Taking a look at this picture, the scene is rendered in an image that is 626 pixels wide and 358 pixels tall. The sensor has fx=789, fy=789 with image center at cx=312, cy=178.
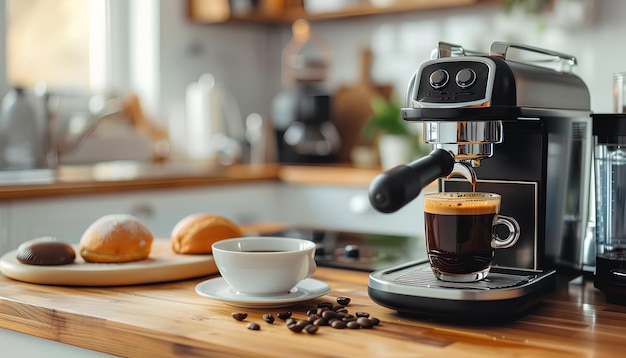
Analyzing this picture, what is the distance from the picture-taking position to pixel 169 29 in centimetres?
324

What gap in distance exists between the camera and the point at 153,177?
8.52 feet

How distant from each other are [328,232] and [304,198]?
4.60ft

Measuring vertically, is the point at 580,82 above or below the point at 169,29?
below

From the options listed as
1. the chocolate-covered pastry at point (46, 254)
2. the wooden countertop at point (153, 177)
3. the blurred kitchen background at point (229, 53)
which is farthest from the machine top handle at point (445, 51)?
the blurred kitchen background at point (229, 53)

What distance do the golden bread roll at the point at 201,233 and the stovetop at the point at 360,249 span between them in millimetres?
162

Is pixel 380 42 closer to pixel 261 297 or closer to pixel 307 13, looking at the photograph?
pixel 307 13

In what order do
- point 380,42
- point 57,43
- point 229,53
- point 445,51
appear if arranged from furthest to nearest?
point 229,53 → point 380,42 → point 57,43 → point 445,51

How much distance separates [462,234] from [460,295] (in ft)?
0.26

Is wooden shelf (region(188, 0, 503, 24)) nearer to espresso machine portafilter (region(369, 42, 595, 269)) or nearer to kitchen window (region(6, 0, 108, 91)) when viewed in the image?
kitchen window (region(6, 0, 108, 91))

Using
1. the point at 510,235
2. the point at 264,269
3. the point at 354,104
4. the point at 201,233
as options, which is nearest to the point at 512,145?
the point at 510,235

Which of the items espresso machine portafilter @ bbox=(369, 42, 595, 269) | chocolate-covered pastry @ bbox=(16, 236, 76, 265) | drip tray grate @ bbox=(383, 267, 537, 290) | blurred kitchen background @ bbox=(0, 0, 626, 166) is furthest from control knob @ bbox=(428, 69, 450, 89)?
blurred kitchen background @ bbox=(0, 0, 626, 166)

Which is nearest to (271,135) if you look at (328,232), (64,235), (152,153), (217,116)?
(217,116)

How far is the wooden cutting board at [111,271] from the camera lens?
1108 mm

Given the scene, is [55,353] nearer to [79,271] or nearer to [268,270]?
[79,271]
